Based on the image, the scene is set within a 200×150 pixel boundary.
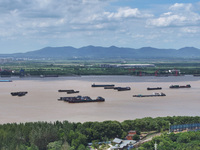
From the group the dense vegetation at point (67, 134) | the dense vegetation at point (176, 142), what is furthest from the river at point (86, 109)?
the dense vegetation at point (176, 142)

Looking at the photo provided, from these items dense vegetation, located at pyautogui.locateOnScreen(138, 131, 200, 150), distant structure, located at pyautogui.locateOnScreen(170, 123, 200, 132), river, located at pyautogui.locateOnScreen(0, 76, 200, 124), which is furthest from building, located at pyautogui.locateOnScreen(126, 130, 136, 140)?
river, located at pyautogui.locateOnScreen(0, 76, 200, 124)

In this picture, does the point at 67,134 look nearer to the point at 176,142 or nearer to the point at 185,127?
the point at 176,142

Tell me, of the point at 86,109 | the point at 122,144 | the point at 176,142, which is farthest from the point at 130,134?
the point at 86,109

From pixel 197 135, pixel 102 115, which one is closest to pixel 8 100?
pixel 102 115

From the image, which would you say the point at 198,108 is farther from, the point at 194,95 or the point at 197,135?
the point at 197,135

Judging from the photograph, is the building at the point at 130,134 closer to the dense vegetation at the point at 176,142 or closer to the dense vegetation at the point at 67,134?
the dense vegetation at the point at 67,134
